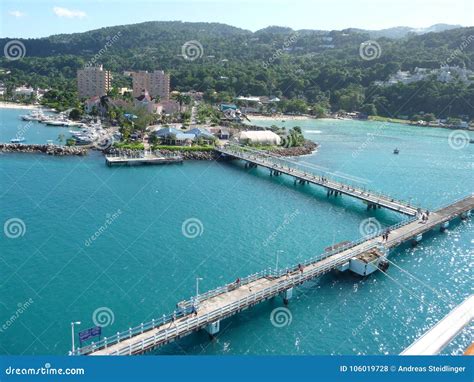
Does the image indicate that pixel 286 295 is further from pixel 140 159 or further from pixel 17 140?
pixel 17 140

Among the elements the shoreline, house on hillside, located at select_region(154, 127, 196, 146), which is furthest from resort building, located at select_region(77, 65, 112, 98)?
house on hillside, located at select_region(154, 127, 196, 146)

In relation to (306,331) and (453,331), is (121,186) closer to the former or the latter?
(306,331)

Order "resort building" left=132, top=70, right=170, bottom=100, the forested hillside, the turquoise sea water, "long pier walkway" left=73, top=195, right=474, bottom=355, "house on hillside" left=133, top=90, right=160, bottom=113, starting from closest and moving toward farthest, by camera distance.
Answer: "long pier walkway" left=73, top=195, right=474, bottom=355 < the turquoise sea water < "house on hillside" left=133, top=90, right=160, bottom=113 < "resort building" left=132, top=70, right=170, bottom=100 < the forested hillside

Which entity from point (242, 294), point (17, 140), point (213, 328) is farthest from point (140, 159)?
point (213, 328)

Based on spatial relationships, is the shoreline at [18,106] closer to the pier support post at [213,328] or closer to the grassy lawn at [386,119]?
the grassy lawn at [386,119]

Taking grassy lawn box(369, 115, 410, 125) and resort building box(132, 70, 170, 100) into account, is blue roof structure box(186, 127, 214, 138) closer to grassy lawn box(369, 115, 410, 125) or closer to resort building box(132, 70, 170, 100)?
resort building box(132, 70, 170, 100)

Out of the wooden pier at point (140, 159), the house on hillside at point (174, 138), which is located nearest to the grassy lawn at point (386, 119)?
the house on hillside at point (174, 138)

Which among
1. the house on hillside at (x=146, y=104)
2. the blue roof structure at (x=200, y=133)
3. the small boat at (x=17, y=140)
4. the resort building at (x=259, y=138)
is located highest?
the house on hillside at (x=146, y=104)
